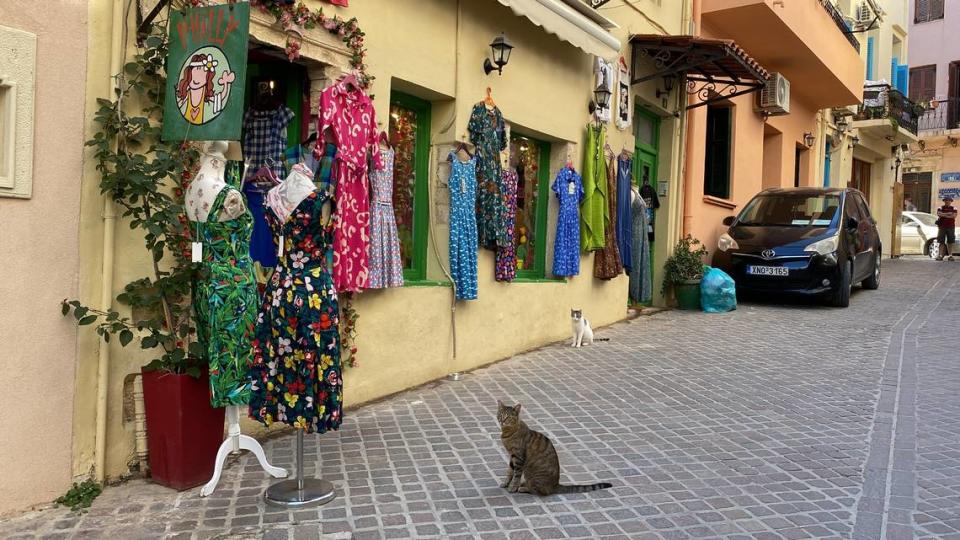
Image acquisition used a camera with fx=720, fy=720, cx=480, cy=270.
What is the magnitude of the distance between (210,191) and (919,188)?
31.0 metres

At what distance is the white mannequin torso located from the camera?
372 centimetres

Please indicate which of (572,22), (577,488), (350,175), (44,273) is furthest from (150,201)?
(572,22)

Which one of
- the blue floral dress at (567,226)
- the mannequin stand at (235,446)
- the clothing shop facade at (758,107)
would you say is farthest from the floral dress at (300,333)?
the clothing shop facade at (758,107)

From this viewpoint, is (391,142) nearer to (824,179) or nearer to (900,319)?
(900,319)

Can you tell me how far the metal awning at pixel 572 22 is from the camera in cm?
677

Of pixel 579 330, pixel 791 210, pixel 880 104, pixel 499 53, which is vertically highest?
pixel 880 104

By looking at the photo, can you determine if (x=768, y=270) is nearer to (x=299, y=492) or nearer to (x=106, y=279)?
(x=299, y=492)

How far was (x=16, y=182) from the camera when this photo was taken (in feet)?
11.2

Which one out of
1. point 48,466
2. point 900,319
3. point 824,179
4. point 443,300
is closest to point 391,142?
point 443,300

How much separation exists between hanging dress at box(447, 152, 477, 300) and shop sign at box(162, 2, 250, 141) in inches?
119

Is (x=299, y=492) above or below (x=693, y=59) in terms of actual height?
below

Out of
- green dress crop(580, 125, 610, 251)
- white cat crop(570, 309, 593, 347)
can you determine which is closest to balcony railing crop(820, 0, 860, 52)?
green dress crop(580, 125, 610, 251)

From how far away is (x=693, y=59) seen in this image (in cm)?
1005

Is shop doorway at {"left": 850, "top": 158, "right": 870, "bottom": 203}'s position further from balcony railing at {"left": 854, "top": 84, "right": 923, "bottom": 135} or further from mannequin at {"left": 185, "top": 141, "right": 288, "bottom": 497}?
mannequin at {"left": 185, "top": 141, "right": 288, "bottom": 497}
